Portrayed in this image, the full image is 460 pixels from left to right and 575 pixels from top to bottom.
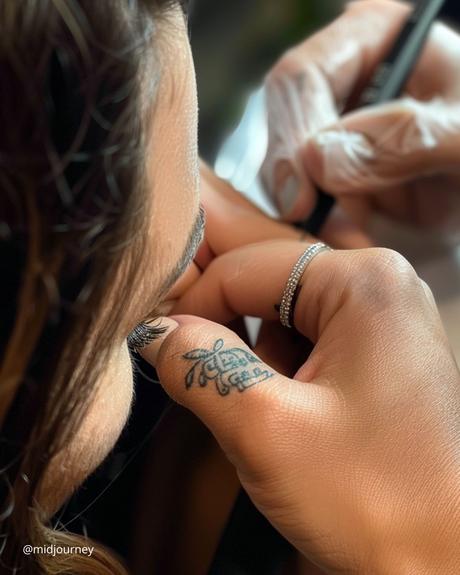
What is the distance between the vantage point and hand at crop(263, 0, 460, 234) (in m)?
0.64

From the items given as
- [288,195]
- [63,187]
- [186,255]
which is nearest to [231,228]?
[288,195]

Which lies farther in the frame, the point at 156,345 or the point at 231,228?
the point at 231,228

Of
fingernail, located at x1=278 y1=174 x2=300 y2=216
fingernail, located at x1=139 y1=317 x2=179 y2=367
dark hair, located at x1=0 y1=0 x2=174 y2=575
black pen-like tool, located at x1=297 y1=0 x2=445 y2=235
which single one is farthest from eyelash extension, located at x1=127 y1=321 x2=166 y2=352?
black pen-like tool, located at x1=297 y1=0 x2=445 y2=235

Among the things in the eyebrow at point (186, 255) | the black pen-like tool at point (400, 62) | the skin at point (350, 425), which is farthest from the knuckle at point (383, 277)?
the black pen-like tool at point (400, 62)

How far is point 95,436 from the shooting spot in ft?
1.31

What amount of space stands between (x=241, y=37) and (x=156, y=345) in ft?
1.81

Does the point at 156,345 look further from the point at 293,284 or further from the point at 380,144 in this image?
the point at 380,144

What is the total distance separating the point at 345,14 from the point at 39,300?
64cm

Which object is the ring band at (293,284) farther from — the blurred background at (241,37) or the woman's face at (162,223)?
the blurred background at (241,37)

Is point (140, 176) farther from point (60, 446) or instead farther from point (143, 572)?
point (143, 572)

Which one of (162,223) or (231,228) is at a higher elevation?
(162,223)

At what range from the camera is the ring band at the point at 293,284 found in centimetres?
47

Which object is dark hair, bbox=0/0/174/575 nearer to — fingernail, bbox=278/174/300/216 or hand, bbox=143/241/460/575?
hand, bbox=143/241/460/575

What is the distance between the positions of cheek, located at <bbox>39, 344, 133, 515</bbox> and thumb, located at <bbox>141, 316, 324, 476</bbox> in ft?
0.09
